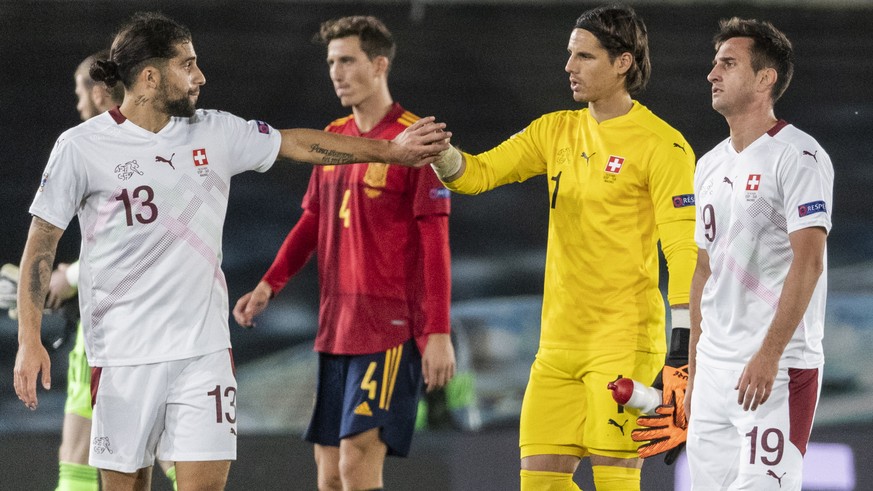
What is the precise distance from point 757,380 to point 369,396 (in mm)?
1702

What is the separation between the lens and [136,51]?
12.7 ft

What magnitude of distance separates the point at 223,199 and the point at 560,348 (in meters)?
1.23

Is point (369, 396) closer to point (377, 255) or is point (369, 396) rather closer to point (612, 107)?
point (377, 255)

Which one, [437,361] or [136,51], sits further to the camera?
[437,361]

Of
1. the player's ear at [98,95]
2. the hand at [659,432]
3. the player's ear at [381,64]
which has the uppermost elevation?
the player's ear at [381,64]

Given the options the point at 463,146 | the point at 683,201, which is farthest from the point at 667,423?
the point at 463,146

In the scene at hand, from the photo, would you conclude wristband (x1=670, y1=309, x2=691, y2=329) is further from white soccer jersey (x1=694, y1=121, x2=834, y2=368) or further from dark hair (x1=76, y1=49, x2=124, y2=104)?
dark hair (x1=76, y1=49, x2=124, y2=104)

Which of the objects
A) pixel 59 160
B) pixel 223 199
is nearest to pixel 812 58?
pixel 223 199

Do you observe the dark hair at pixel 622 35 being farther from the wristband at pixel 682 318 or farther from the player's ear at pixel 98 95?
the player's ear at pixel 98 95

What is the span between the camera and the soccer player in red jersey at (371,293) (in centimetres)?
477

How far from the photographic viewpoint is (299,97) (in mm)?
6223

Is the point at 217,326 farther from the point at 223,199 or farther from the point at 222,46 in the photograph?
the point at 222,46

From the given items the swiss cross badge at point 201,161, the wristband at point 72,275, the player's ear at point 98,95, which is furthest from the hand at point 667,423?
the player's ear at point 98,95

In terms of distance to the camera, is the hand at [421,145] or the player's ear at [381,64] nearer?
the hand at [421,145]
